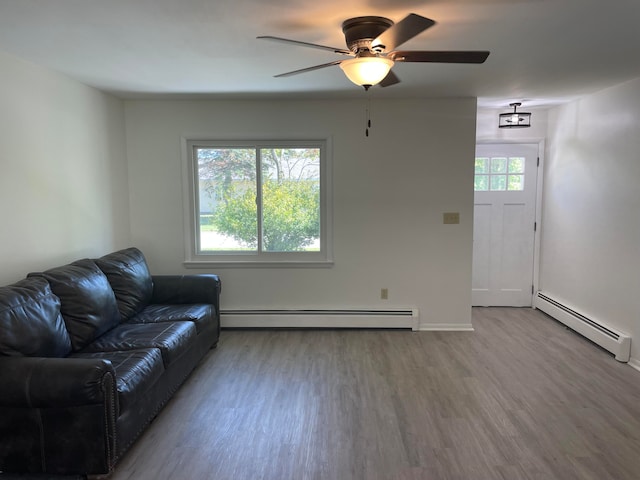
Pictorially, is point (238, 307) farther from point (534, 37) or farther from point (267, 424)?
point (534, 37)

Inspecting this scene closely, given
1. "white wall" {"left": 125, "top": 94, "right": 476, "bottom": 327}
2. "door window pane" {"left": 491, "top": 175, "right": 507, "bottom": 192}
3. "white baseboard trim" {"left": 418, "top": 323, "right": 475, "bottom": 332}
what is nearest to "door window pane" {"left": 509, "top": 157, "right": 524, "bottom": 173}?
"door window pane" {"left": 491, "top": 175, "right": 507, "bottom": 192}

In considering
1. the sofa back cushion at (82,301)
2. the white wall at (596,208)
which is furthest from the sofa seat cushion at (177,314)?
the white wall at (596,208)

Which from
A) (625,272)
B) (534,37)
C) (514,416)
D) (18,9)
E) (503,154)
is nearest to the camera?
(18,9)

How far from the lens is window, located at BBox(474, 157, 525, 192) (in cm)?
518

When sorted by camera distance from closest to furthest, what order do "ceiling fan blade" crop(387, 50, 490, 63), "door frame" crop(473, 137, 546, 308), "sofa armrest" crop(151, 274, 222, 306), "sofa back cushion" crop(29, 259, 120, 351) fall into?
"ceiling fan blade" crop(387, 50, 490, 63), "sofa back cushion" crop(29, 259, 120, 351), "sofa armrest" crop(151, 274, 222, 306), "door frame" crop(473, 137, 546, 308)

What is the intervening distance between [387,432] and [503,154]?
380 centimetres

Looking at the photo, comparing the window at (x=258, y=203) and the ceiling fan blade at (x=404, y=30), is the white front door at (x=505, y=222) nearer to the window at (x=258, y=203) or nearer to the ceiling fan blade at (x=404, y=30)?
the window at (x=258, y=203)

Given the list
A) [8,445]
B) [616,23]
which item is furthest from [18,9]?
[616,23]

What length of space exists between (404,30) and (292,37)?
0.85 m

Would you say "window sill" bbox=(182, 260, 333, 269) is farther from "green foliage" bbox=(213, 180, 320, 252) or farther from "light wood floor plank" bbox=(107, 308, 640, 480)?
"light wood floor plank" bbox=(107, 308, 640, 480)

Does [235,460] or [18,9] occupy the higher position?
[18,9]

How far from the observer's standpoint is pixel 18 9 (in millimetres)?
2057

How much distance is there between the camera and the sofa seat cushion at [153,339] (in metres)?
2.81

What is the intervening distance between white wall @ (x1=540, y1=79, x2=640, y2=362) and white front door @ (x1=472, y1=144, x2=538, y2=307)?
198 millimetres
